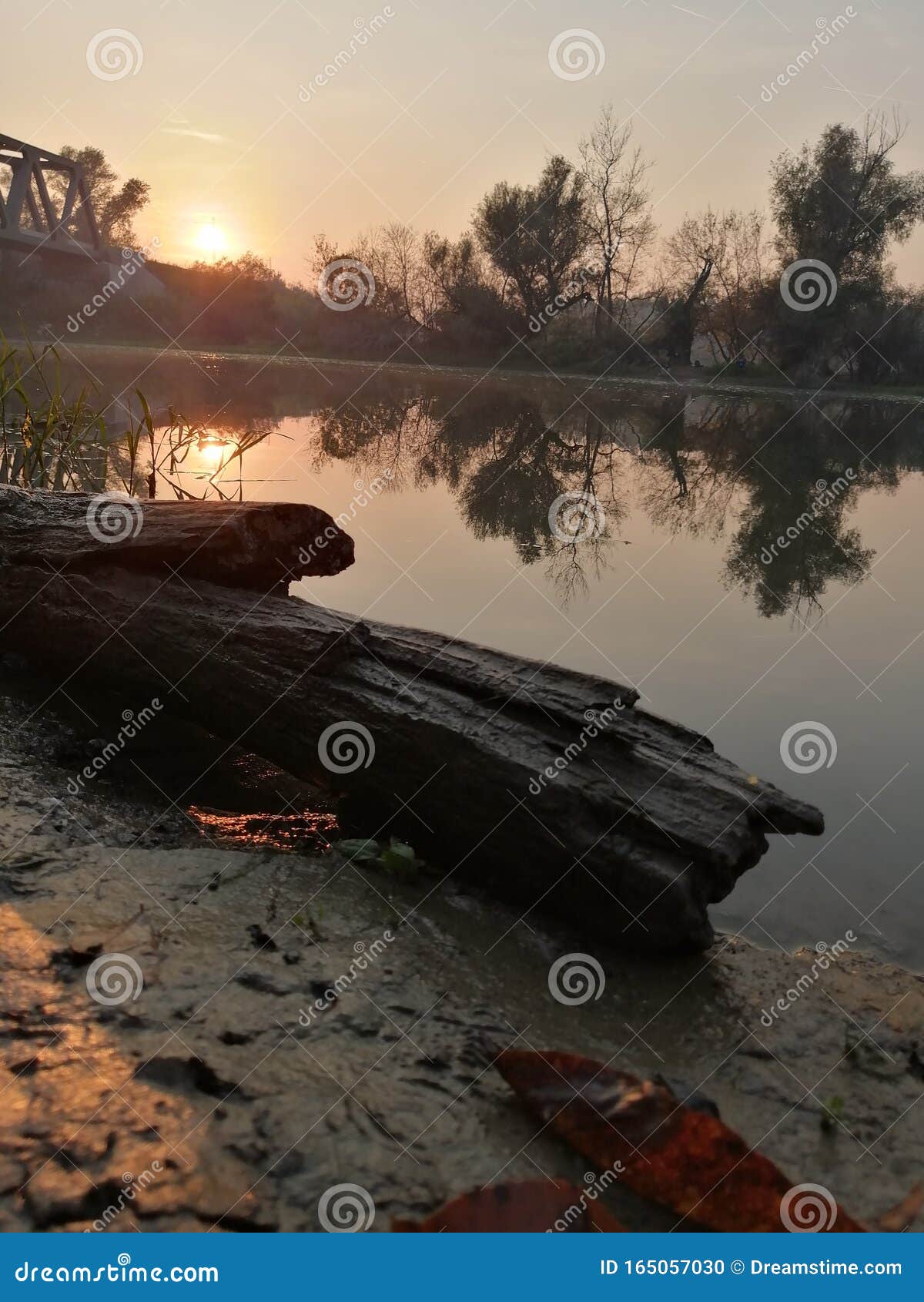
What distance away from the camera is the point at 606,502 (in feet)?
32.4

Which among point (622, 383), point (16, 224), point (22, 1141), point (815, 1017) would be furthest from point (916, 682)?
point (16, 224)

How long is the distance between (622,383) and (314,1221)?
1462 inches

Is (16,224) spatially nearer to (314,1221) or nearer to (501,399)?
(501,399)
